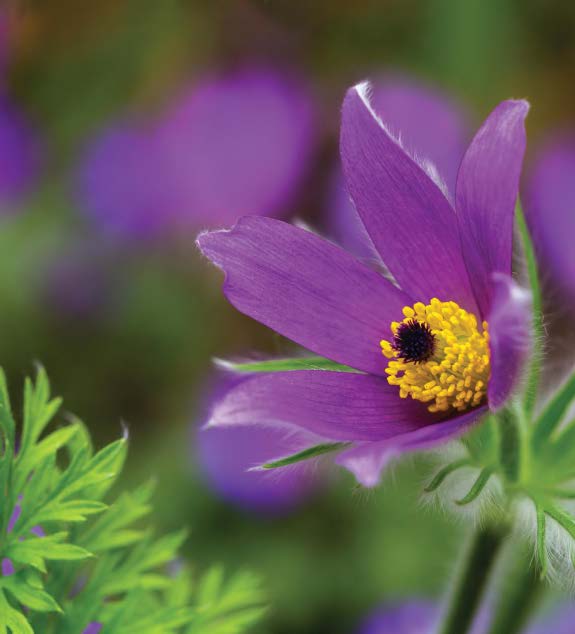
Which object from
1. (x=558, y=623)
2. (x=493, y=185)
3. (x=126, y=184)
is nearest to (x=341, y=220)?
(x=126, y=184)

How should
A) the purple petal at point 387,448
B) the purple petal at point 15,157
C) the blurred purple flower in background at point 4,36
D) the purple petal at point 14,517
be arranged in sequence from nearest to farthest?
1. the purple petal at point 387,448
2. the purple petal at point 14,517
3. the blurred purple flower in background at point 4,36
4. the purple petal at point 15,157

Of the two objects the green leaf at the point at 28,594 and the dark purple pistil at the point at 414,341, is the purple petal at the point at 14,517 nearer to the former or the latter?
the green leaf at the point at 28,594

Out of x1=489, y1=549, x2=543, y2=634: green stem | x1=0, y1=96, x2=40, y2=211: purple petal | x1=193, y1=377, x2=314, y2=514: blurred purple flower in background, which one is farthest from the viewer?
x1=0, y1=96, x2=40, y2=211: purple petal

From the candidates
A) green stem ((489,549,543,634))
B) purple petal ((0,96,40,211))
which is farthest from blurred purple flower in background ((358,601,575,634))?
purple petal ((0,96,40,211))

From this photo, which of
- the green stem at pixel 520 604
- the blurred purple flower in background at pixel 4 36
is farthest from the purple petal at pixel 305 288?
the blurred purple flower in background at pixel 4 36

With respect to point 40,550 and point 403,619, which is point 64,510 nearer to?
point 40,550

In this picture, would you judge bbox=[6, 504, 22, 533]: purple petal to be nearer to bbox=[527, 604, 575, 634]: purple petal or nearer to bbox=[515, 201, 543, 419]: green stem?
bbox=[515, 201, 543, 419]: green stem

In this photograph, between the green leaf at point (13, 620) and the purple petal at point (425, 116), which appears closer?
the green leaf at point (13, 620)
